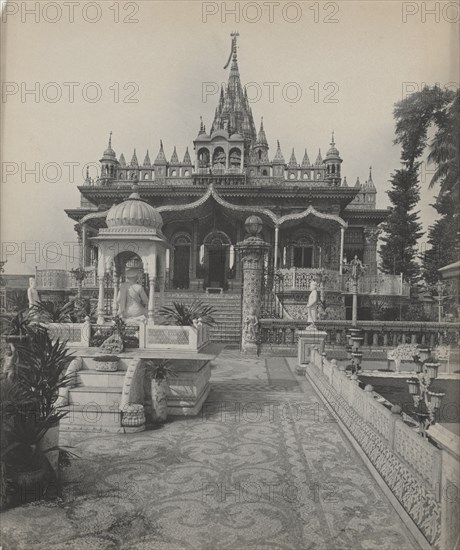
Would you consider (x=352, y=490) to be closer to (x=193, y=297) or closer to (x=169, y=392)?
(x=169, y=392)

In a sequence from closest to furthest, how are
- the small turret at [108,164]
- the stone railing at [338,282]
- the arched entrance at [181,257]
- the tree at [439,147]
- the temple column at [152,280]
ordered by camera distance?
1. the tree at [439,147]
2. the temple column at [152,280]
3. the stone railing at [338,282]
4. the arched entrance at [181,257]
5. the small turret at [108,164]

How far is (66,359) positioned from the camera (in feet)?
17.6

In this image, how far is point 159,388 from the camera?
276 inches

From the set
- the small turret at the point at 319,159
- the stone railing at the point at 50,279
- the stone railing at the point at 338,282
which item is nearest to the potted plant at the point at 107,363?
the stone railing at the point at 338,282

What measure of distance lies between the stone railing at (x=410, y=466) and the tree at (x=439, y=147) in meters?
1.84

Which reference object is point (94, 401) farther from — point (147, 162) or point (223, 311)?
point (147, 162)

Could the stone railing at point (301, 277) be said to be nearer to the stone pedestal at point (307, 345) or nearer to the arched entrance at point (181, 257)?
the arched entrance at point (181, 257)

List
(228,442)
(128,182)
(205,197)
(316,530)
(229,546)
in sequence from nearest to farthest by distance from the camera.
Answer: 1. (229,546)
2. (316,530)
3. (228,442)
4. (205,197)
5. (128,182)

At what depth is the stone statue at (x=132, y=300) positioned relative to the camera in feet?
29.9

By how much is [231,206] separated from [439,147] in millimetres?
14462

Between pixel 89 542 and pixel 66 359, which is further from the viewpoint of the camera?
pixel 66 359

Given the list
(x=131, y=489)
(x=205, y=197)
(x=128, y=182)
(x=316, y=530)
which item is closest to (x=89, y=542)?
(x=131, y=489)

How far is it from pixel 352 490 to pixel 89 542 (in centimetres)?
260

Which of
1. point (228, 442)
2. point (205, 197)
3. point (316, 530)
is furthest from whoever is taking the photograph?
point (205, 197)
